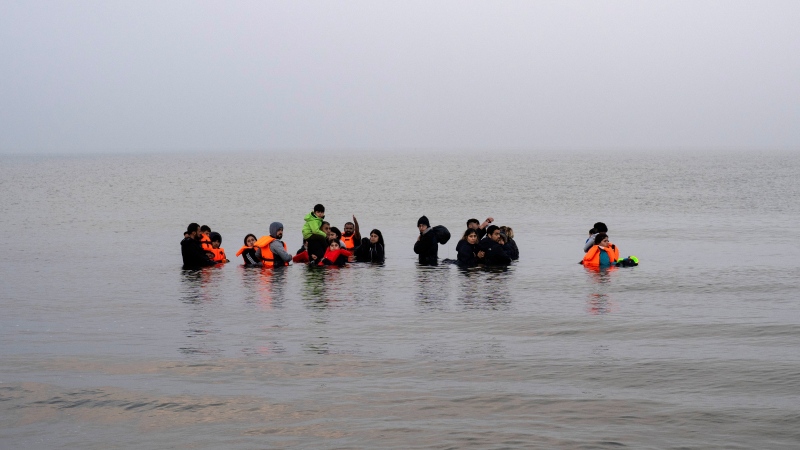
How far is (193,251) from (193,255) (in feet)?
0.57

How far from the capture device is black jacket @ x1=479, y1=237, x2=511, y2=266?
20.0 m

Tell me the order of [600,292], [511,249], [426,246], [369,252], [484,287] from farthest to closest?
[511,249]
[369,252]
[426,246]
[484,287]
[600,292]

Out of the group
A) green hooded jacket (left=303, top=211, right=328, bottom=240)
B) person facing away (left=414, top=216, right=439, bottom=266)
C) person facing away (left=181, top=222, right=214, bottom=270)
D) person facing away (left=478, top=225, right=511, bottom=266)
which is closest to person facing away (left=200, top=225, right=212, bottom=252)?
person facing away (left=181, top=222, right=214, bottom=270)

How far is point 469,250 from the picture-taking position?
20047mm

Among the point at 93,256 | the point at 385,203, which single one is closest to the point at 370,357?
the point at 93,256

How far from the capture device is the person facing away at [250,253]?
20953 mm

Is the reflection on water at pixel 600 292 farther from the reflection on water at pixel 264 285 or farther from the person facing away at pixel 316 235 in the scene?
the person facing away at pixel 316 235

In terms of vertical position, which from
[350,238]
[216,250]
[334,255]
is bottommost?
[334,255]

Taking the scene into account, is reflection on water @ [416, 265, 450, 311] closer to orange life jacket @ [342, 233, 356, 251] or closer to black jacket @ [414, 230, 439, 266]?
black jacket @ [414, 230, 439, 266]

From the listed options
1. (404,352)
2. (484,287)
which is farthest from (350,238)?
(404,352)

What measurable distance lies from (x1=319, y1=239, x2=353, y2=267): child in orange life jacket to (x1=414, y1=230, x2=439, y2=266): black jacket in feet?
5.54

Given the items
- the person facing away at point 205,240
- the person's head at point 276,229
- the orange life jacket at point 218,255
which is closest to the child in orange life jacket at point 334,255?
the person's head at point 276,229

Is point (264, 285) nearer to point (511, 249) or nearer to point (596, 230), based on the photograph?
point (511, 249)

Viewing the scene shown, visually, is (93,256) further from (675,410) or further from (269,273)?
(675,410)
